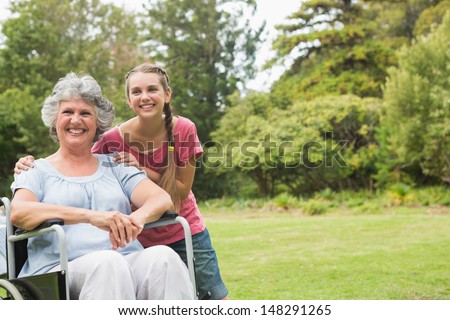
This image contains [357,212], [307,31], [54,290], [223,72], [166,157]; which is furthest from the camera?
[223,72]

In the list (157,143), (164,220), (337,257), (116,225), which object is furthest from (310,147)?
(116,225)

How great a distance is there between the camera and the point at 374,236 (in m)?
6.72

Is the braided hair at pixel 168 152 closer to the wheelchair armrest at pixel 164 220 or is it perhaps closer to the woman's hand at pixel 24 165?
the wheelchair armrest at pixel 164 220

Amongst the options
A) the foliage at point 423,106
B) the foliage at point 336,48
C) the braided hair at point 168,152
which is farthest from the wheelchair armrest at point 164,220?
the foliage at point 336,48

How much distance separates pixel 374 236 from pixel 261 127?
6.29m

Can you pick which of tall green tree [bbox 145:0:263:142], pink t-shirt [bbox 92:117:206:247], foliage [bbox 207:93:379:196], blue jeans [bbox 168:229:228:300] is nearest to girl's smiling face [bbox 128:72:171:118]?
pink t-shirt [bbox 92:117:206:247]

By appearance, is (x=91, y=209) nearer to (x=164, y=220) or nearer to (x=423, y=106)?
(x=164, y=220)

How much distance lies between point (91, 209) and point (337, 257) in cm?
394

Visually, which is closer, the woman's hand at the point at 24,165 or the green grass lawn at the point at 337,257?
the woman's hand at the point at 24,165

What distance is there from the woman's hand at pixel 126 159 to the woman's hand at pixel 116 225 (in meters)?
0.28

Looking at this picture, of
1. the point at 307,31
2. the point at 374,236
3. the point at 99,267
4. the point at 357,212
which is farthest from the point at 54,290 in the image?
the point at 307,31

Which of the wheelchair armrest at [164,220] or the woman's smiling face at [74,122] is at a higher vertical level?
the woman's smiling face at [74,122]

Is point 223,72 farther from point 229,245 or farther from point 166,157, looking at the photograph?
point 166,157

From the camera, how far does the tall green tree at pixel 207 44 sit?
14.3m
